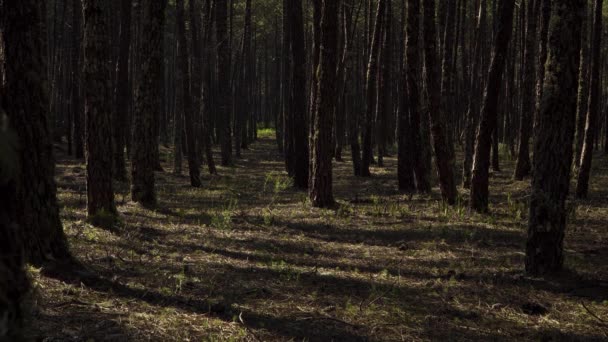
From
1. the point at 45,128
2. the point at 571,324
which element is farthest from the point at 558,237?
the point at 45,128

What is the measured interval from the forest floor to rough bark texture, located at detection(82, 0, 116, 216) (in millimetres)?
626

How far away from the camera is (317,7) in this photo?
12594 millimetres

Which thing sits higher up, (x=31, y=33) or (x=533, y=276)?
(x=31, y=33)

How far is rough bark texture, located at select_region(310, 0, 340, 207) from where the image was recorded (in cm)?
1127

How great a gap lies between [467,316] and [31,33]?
16.7ft

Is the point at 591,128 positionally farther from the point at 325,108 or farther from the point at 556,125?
the point at 556,125

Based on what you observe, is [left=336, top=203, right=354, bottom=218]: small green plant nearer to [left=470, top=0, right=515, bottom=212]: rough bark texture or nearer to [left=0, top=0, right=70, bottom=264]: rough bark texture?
[left=470, top=0, right=515, bottom=212]: rough bark texture

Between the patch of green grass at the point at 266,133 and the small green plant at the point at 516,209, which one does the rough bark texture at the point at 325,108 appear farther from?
the patch of green grass at the point at 266,133

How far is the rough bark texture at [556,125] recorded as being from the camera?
6203 millimetres

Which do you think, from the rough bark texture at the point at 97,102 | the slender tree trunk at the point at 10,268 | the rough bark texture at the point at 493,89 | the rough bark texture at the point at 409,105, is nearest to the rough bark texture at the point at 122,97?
the rough bark texture at the point at 97,102

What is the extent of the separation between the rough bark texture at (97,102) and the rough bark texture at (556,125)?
604 cm

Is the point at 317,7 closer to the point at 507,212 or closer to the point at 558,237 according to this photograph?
the point at 507,212

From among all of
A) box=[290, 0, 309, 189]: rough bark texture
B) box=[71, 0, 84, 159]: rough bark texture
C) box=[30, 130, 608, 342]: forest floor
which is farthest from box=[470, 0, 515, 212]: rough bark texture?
box=[71, 0, 84, 159]: rough bark texture

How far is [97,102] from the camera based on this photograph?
8273 mm
